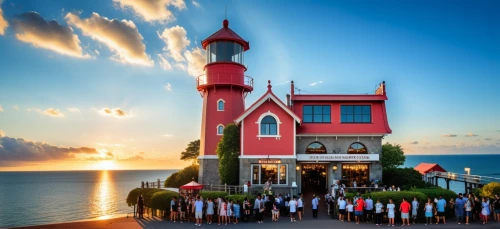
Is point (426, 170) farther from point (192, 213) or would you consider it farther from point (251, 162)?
point (192, 213)

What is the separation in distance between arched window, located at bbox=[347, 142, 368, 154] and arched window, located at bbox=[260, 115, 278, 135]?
22.3 ft

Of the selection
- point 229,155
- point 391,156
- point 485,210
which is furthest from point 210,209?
point 391,156

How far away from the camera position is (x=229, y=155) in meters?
31.9

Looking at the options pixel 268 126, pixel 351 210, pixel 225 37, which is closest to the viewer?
pixel 351 210

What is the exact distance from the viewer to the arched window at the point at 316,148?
1275 inches

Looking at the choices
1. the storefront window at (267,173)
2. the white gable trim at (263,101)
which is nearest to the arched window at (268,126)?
the white gable trim at (263,101)

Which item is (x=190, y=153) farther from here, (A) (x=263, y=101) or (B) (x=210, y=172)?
(A) (x=263, y=101)

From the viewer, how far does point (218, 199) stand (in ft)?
75.5

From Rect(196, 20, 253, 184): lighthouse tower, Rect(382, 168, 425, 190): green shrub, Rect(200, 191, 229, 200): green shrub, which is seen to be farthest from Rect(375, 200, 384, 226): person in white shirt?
Rect(196, 20, 253, 184): lighthouse tower

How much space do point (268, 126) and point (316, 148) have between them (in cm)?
500

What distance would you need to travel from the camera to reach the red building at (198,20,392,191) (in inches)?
1184

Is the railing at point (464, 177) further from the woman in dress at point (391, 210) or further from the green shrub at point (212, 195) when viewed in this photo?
the green shrub at point (212, 195)

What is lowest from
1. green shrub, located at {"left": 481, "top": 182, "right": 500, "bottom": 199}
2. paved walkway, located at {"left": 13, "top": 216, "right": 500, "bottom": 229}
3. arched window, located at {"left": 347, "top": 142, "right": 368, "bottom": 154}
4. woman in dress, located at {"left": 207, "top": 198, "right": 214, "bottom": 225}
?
paved walkway, located at {"left": 13, "top": 216, "right": 500, "bottom": 229}

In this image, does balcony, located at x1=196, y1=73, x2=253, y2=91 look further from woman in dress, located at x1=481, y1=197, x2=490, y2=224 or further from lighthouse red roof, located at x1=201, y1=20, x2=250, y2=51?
woman in dress, located at x1=481, y1=197, x2=490, y2=224
